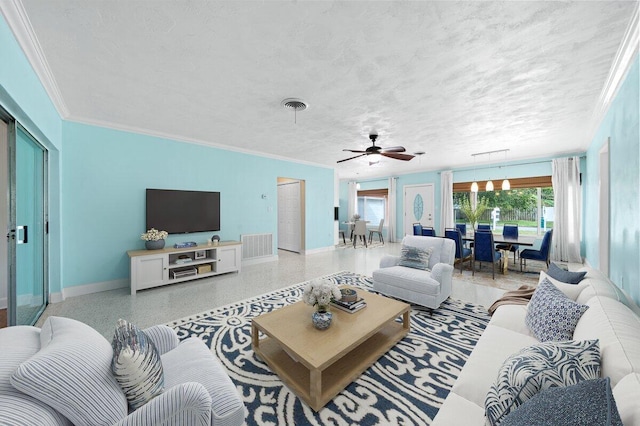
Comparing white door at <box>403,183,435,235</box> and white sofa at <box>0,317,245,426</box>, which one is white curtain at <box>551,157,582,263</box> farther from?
white sofa at <box>0,317,245,426</box>

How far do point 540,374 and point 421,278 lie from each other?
2056 millimetres

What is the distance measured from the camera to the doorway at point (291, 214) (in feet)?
23.3

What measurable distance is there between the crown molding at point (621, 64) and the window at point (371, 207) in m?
7.35

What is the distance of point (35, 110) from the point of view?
243 cm

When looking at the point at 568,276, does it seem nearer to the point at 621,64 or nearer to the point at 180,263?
the point at 621,64

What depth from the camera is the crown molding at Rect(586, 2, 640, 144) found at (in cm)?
185

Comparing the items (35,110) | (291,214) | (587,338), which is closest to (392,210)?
(291,214)

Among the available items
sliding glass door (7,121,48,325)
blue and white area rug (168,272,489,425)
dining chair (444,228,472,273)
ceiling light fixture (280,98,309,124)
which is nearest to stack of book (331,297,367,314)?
blue and white area rug (168,272,489,425)

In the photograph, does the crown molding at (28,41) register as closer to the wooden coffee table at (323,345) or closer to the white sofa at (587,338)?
the wooden coffee table at (323,345)

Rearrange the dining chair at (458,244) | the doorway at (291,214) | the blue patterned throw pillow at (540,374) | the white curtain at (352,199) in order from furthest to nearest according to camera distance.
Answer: the white curtain at (352,199)
the doorway at (291,214)
the dining chair at (458,244)
the blue patterned throw pillow at (540,374)

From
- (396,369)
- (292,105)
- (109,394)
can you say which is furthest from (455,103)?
(109,394)

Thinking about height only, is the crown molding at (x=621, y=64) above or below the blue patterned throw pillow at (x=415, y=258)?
above

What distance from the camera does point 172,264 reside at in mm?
4176

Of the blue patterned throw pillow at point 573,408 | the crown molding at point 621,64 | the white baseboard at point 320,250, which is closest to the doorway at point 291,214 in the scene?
the white baseboard at point 320,250
